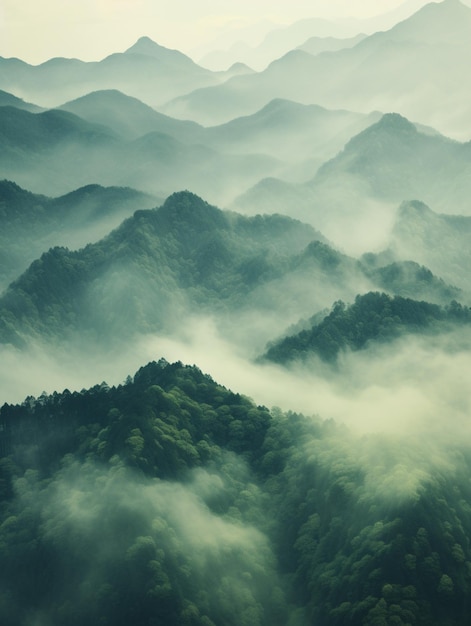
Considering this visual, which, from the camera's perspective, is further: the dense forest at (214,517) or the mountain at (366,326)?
the mountain at (366,326)

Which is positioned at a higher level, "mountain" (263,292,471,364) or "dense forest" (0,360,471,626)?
"mountain" (263,292,471,364)

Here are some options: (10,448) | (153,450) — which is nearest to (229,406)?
(153,450)

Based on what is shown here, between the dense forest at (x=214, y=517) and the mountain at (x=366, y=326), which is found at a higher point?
the mountain at (x=366, y=326)

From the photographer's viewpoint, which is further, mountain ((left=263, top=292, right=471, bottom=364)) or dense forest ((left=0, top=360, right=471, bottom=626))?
mountain ((left=263, top=292, right=471, bottom=364))

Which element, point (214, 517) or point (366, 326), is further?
point (366, 326)

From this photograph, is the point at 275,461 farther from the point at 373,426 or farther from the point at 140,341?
the point at 140,341

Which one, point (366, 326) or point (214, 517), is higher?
point (366, 326)
